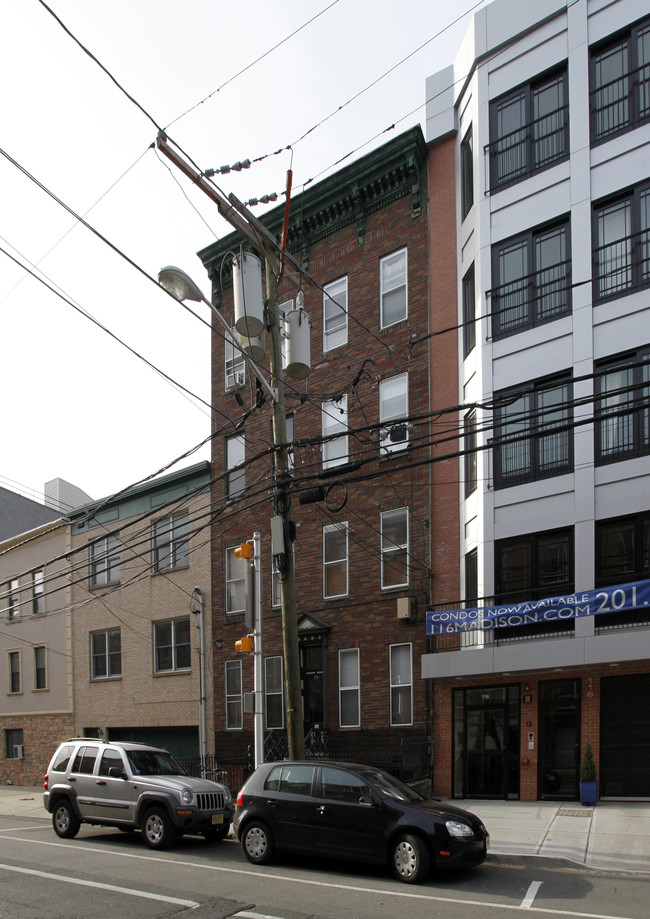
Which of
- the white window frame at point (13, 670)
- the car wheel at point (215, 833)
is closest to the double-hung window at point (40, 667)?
the white window frame at point (13, 670)

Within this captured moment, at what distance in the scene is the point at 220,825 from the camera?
45.6 ft

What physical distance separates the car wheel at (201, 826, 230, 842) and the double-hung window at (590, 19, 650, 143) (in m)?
15.4

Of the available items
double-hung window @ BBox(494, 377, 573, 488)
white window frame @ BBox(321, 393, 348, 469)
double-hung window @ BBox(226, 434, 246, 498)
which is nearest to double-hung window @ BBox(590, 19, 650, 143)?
double-hung window @ BBox(494, 377, 573, 488)

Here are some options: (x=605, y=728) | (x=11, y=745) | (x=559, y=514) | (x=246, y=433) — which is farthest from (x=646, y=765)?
(x=11, y=745)

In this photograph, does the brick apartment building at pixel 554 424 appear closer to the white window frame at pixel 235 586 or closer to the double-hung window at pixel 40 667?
the white window frame at pixel 235 586

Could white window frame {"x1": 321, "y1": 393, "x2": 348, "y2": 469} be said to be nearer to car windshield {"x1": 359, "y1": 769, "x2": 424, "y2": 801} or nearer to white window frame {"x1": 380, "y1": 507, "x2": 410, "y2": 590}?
white window frame {"x1": 380, "y1": 507, "x2": 410, "y2": 590}

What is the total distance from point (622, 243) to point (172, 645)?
17.7 m

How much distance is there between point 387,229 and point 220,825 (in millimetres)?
15575

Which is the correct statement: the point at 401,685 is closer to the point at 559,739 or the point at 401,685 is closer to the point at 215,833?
the point at 559,739

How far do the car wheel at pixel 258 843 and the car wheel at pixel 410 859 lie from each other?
2.04 meters

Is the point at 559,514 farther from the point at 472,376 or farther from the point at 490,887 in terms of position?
the point at 490,887

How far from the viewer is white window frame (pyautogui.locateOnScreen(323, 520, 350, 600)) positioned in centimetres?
2212

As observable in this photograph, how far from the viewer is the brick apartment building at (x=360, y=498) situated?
67.1 ft

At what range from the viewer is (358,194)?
75.7ft
